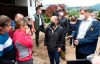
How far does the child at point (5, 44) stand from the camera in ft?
17.9

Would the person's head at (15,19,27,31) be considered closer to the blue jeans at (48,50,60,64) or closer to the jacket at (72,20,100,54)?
the jacket at (72,20,100,54)

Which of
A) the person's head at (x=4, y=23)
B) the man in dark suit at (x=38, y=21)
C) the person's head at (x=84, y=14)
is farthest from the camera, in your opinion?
the man in dark suit at (x=38, y=21)

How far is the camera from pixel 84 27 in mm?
7379

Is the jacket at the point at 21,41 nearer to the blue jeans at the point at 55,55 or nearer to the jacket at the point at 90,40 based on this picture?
the jacket at the point at 90,40

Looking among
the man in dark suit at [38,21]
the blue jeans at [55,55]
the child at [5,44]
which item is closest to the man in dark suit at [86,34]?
the blue jeans at [55,55]

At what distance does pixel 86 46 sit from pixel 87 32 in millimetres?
328

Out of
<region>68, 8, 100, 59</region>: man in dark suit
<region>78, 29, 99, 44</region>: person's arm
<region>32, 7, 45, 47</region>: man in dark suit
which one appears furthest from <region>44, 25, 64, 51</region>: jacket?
<region>32, 7, 45, 47</region>: man in dark suit

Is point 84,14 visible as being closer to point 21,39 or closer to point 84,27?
point 84,27

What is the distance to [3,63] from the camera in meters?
5.81

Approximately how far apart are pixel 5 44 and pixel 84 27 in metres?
2.33

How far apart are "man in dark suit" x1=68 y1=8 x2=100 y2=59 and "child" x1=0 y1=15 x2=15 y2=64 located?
6.18 ft

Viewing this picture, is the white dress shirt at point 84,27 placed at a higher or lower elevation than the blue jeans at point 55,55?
higher

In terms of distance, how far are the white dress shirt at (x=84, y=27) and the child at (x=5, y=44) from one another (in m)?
2.05

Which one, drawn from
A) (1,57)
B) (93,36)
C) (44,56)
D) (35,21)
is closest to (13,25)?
(1,57)
